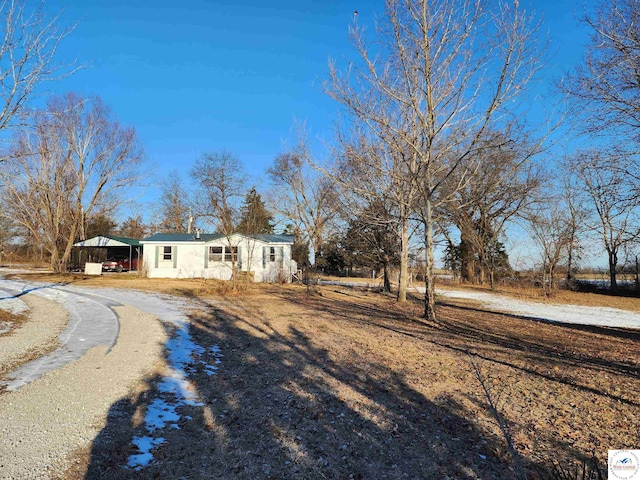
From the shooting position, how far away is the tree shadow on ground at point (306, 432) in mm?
3381

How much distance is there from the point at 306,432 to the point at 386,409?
3.64ft

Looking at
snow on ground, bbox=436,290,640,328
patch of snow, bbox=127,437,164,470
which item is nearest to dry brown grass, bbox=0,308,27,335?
patch of snow, bbox=127,437,164,470

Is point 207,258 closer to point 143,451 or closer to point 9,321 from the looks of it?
point 9,321

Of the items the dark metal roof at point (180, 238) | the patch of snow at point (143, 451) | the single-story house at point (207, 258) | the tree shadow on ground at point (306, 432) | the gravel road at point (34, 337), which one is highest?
the dark metal roof at point (180, 238)

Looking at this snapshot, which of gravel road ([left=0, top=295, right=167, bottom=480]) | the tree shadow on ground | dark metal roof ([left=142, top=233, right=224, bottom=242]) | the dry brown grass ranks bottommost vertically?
the tree shadow on ground

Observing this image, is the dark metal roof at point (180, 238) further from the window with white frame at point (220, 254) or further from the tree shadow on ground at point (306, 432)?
the tree shadow on ground at point (306, 432)

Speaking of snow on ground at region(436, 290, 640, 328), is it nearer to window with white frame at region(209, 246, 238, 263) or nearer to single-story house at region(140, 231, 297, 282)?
single-story house at region(140, 231, 297, 282)

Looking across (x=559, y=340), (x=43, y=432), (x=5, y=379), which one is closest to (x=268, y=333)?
(x=5, y=379)

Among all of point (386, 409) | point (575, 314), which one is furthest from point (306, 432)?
point (575, 314)

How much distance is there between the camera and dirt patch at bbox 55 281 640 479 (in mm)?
3498

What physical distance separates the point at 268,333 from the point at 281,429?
521 cm

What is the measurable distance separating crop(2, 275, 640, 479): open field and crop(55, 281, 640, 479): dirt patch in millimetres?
18

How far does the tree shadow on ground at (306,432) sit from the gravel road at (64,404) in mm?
238

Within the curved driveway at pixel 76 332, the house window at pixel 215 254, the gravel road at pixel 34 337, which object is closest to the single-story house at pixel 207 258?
the house window at pixel 215 254
